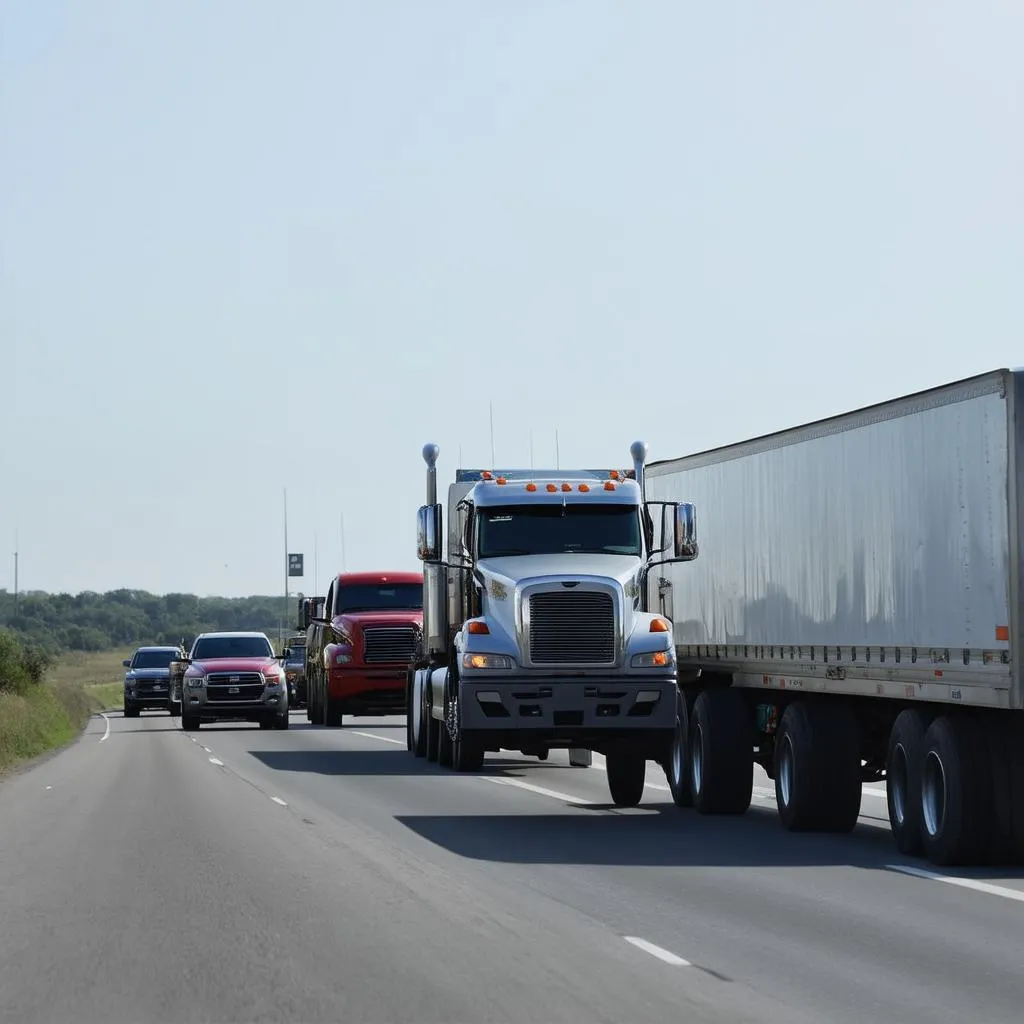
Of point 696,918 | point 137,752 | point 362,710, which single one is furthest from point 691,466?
point 362,710

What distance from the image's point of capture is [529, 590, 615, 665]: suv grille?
76.5 feet

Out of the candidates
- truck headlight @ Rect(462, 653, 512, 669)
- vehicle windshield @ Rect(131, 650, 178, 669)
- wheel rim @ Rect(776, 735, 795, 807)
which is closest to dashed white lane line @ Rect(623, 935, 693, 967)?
wheel rim @ Rect(776, 735, 795, 807)

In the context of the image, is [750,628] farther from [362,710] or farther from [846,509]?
[362,710]

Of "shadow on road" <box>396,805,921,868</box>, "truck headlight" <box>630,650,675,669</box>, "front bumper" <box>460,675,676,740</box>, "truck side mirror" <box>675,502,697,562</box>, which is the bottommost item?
"shadow on road" <box>396,805,921,868</box>

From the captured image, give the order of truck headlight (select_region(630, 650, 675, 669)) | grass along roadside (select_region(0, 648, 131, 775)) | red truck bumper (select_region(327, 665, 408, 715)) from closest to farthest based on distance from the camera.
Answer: truck headlight (select_region(630, 650, 675, 669))
grass along roadside (select_region(0, 648, 131, 775))
red truck bumper (select_region(327, 665, 408, 715))

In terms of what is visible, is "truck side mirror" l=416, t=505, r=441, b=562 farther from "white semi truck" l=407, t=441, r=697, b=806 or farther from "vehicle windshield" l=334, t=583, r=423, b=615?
"vehicle windshield" l=334, t=583, r=423, b=615

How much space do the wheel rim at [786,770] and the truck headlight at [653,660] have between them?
107 inches

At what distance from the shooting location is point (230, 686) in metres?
48.9

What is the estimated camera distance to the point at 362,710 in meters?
46.0

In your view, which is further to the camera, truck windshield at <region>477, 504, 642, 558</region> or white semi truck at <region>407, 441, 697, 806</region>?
truck windshield at <region>477, 504, 642, 558</region>

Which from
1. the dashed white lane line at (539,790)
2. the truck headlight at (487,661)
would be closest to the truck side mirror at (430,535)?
the truck headlight at (487,661)

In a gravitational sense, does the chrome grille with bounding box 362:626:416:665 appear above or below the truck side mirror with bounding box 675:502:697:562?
below

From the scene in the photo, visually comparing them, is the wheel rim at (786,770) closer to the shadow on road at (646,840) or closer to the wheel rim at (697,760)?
the shadow on road at (646,840)

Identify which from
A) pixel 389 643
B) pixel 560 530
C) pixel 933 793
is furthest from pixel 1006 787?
pixel 389 643
